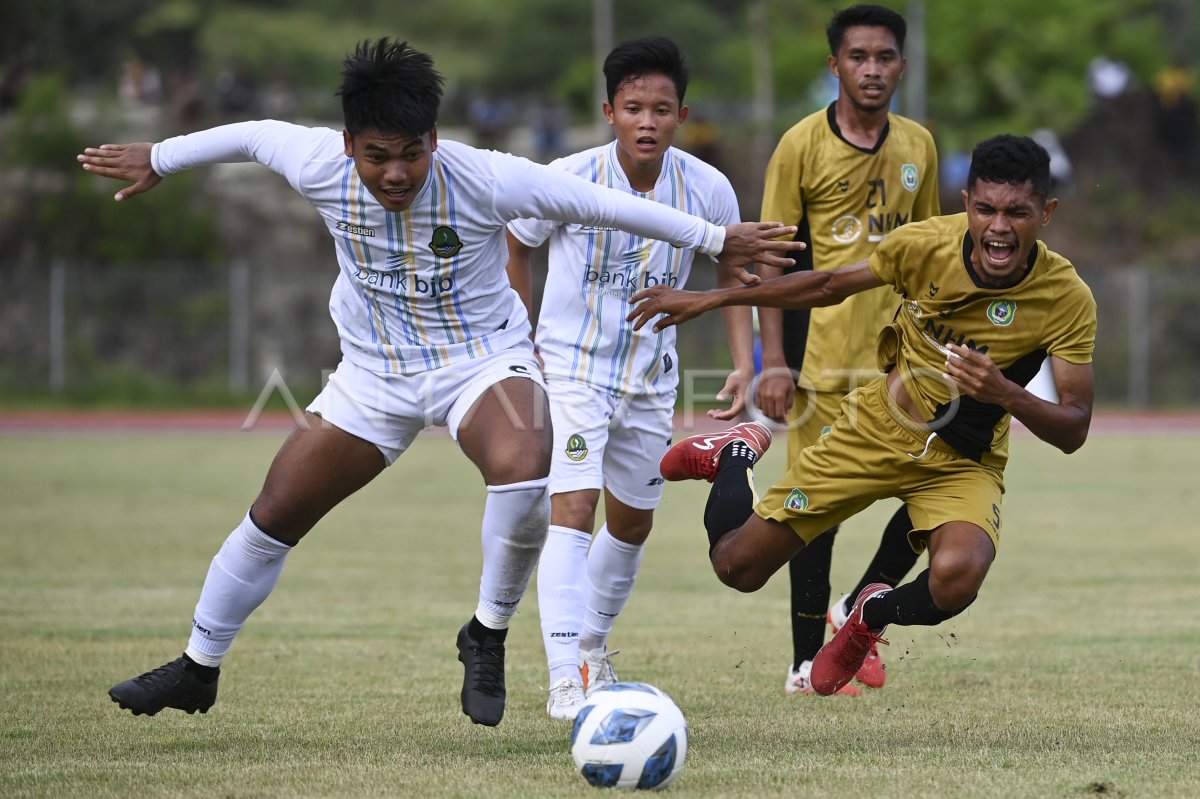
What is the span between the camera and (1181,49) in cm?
4469

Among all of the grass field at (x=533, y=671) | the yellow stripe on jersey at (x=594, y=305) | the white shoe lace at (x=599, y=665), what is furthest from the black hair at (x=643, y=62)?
the grass field at (x=533, y=671)

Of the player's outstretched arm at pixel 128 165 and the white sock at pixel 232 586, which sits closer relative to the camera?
the white sock at pixel 232 586

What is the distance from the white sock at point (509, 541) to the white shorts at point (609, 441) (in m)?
0.54

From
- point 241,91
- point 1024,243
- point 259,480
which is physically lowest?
point 259,480

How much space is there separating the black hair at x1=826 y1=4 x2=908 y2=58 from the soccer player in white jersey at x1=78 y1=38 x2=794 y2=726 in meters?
1.42

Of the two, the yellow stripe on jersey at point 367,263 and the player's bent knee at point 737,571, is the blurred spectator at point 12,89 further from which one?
the player's bent knee at point 737,571

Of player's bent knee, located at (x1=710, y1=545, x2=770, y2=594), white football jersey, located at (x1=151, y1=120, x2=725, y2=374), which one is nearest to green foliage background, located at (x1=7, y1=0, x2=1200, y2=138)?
player's bent knee, located at (x1=710, y1=545, x2=770, y2=594)

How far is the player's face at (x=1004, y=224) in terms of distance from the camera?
5.47m

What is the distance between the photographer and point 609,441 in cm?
678

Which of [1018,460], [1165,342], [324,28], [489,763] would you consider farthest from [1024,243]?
[324,28]

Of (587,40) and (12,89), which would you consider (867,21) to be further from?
(587,40)

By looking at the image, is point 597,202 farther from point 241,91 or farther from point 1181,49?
point 1181,49

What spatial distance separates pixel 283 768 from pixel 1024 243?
117 inches

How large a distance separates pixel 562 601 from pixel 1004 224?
2074mm
